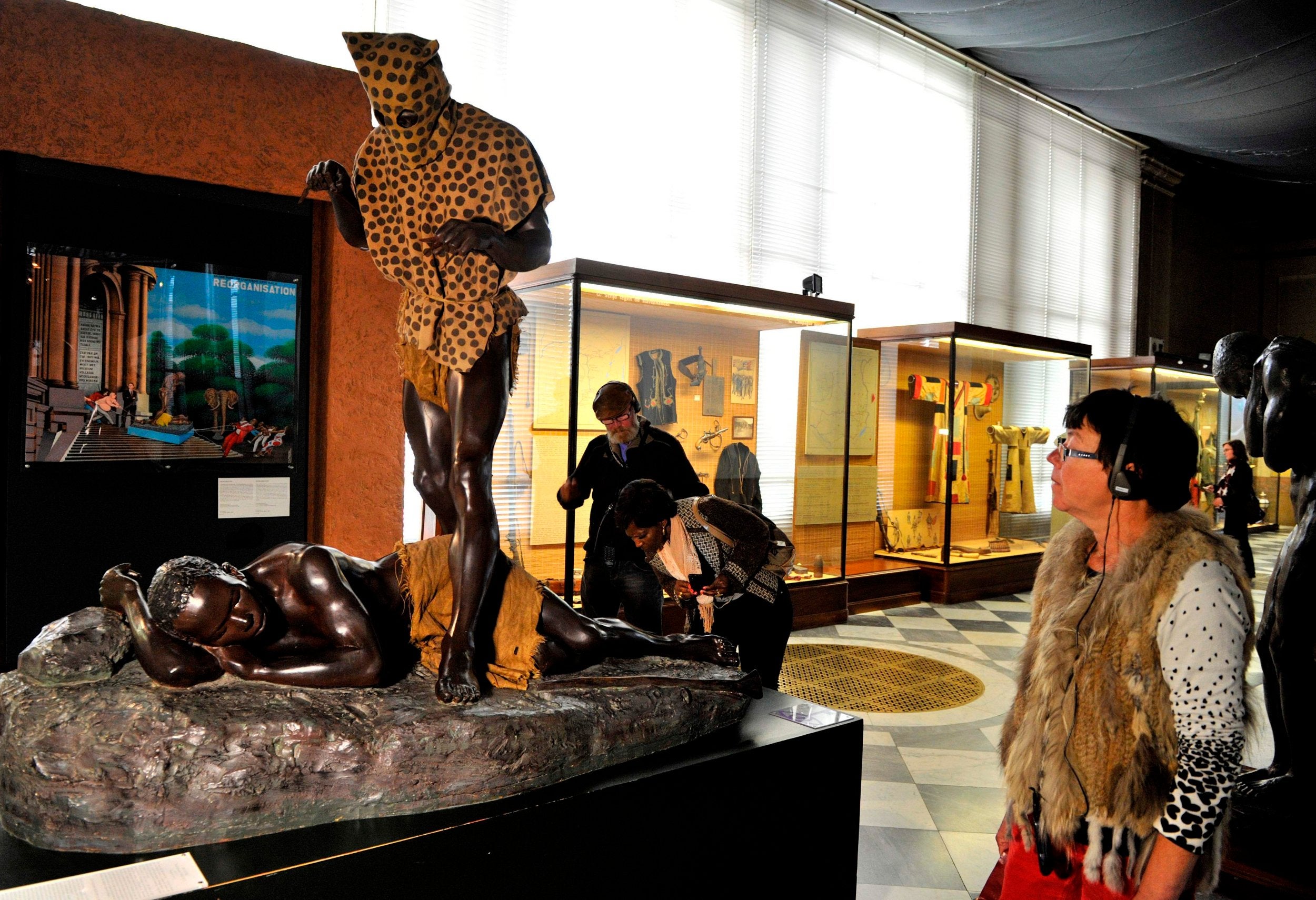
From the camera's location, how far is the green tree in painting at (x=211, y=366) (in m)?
Answer: 3.75

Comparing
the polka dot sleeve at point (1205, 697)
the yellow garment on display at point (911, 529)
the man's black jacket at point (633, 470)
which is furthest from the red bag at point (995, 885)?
the yellow garment on display at point (911, 529)

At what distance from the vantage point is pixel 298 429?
159 inches

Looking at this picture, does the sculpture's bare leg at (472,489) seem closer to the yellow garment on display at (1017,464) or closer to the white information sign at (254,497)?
the white information sign at (254,497)

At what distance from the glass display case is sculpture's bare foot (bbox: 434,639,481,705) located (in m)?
9.76

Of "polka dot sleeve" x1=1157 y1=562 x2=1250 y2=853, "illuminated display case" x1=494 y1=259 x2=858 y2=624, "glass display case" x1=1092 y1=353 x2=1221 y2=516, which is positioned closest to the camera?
"polka dot sleeve" x1=1157 y1=562 x2=1250 y2=853

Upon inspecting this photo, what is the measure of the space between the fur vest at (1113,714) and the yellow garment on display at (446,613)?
4.08 ft

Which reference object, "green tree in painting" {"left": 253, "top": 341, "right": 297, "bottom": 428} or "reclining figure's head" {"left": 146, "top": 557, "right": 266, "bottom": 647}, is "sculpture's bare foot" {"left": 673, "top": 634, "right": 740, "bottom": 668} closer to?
"reclining figure's head" {"left": 146, "top": 557, "right": 266, "bottom": 647}

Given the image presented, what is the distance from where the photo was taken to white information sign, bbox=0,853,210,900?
62.3 inches

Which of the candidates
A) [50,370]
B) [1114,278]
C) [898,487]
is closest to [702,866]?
[50,370]

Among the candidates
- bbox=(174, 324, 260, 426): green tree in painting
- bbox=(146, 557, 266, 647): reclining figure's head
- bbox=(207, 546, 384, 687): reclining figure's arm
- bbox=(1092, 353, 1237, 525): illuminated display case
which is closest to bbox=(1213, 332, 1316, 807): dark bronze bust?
bbox=(207, 546, 384, 687): reclining figure's arm

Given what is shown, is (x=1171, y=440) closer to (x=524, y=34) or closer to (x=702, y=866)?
(x=702, y=866)

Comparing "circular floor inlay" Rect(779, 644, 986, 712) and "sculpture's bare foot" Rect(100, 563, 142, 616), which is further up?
"sculpture's bare foot" Rect(100, 563, 142, 616)

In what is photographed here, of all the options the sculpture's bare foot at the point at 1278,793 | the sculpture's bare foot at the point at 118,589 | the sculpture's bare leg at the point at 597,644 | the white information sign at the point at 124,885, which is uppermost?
the sculpture's bare foot at the point at 118,589

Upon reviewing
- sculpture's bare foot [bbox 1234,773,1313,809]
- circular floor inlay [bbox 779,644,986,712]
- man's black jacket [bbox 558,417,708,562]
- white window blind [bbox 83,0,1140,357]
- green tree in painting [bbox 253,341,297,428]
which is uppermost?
white window blind [bbox 83,0,1140,357]
